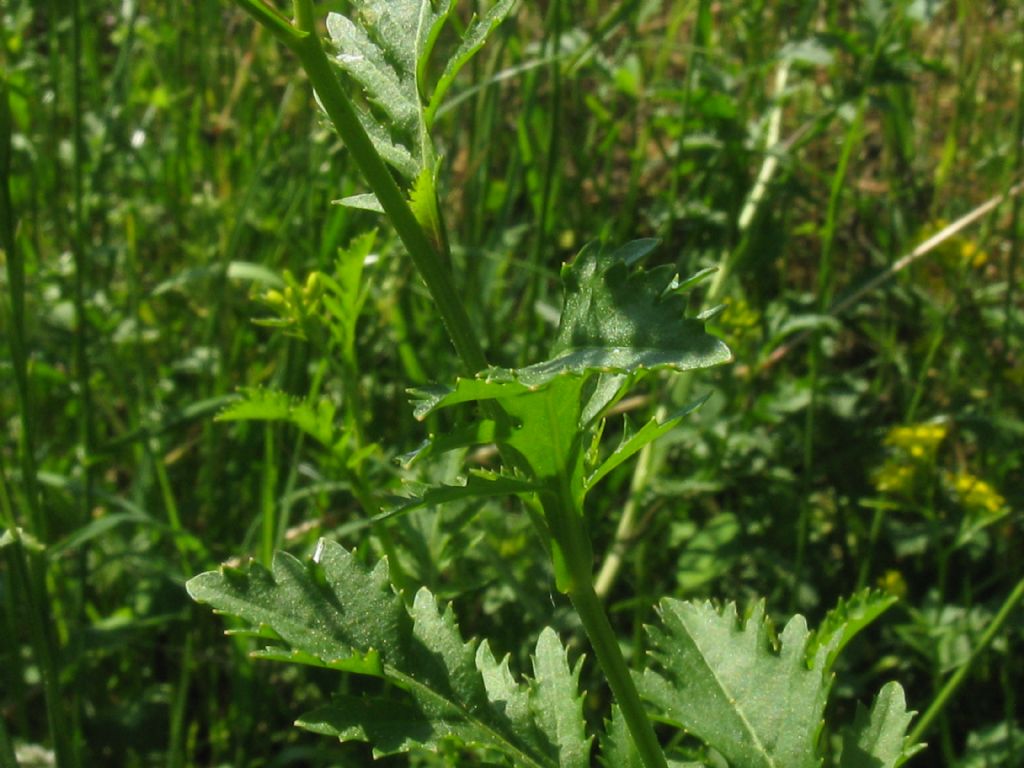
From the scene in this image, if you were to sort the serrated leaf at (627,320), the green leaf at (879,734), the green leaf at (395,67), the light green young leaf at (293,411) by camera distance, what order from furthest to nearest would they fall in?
1. the light green young leaf at (293,411)
2. the green leaf at (879,734)
3. the green leaf at (395,67)
4. the serrated leaf at (627,320)

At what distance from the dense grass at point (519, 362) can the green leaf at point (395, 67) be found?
77cm

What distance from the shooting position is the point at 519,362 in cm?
197

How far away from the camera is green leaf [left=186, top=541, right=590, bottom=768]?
2.86 ft

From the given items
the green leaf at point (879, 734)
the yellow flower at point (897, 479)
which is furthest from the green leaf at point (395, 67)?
the yellow flower at point (897, 479)

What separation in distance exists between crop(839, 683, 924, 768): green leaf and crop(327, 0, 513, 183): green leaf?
55cm

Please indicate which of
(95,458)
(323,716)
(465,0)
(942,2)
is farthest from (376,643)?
(465,0)

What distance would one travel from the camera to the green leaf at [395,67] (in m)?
0.81

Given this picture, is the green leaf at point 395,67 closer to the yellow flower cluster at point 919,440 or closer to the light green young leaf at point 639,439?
the light green young leaf at point 639,439

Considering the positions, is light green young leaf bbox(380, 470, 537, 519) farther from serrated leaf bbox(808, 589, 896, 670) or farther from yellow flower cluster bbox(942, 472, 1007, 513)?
yellow flower cluster bbox(942, 472, 1007, 513)

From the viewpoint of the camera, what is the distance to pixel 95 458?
1.80 metres

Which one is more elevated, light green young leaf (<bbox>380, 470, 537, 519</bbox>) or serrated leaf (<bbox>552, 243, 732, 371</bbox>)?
serrated leaf (<bbox>552, 243, 732, 371</bbox>)

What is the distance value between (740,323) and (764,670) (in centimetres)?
93

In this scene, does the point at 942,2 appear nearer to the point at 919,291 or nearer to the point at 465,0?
the point at 919,291

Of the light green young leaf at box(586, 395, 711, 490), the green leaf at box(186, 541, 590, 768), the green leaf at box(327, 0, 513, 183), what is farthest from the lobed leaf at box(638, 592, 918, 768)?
the green leaf at box(327, 0, 513, 183)
